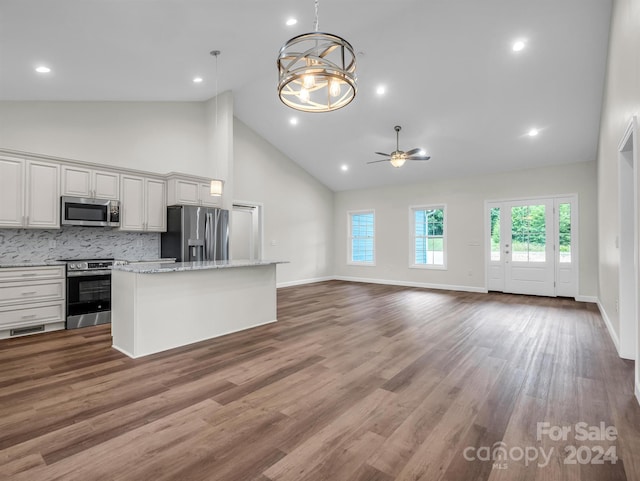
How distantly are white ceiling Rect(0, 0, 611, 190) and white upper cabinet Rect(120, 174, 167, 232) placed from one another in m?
1.39

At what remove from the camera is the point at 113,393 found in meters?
2.44

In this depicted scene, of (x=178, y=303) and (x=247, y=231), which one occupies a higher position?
(x=247, y=231)

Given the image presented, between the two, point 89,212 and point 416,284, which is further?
point 416,284

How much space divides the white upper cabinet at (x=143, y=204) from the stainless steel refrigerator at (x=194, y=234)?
16cm

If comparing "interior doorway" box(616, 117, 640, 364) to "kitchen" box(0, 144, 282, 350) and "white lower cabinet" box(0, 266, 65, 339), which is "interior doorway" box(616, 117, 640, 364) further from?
"white lower cabinet" box(0, 266, 65, 339)

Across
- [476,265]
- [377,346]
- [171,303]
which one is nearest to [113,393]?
[171,303]

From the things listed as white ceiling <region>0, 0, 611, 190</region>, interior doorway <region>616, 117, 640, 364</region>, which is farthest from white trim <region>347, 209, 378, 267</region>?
interior doorway <region>616, 117, 640, 364</region>

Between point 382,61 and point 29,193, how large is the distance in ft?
17.2

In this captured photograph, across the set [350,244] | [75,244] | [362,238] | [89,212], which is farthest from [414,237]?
[75,244]

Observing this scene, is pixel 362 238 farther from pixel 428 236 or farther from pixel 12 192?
pixel 12 192

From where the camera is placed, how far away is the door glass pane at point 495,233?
7305 mm

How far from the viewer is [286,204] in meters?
8.45

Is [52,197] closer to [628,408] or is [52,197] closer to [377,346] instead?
[377,346]

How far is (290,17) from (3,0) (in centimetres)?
270
